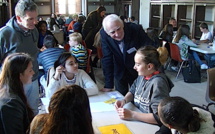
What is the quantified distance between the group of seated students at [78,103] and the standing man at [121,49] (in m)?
0.31

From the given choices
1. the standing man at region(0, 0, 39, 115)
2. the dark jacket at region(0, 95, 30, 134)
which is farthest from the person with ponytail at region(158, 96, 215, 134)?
the standing man at region(0, 0, 39, 115)

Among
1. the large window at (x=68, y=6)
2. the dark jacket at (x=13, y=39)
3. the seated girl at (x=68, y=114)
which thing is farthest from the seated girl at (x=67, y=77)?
the large window at (x=68, y=6)

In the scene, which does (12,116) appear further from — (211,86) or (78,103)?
(211,86)

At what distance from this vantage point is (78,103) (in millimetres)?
1115

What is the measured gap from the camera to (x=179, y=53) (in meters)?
5.23

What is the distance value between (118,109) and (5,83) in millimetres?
812

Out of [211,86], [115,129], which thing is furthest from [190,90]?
[115,129]

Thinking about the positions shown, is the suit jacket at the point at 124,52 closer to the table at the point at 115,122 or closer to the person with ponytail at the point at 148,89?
the person with ponytail at the point at 148,89

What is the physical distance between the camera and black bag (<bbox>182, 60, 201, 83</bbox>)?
504 cm

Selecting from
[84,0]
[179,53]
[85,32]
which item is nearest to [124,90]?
[179,53]

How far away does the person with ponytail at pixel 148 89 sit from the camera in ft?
5.86

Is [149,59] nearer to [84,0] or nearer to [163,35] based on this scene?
[163,35]

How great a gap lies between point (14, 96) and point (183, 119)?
96cm

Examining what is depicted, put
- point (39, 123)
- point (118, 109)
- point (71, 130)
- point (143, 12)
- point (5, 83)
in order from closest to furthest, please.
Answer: point (71, 130), point (39, 123), point (5, 83), point (118, 109), point (143, 12)
